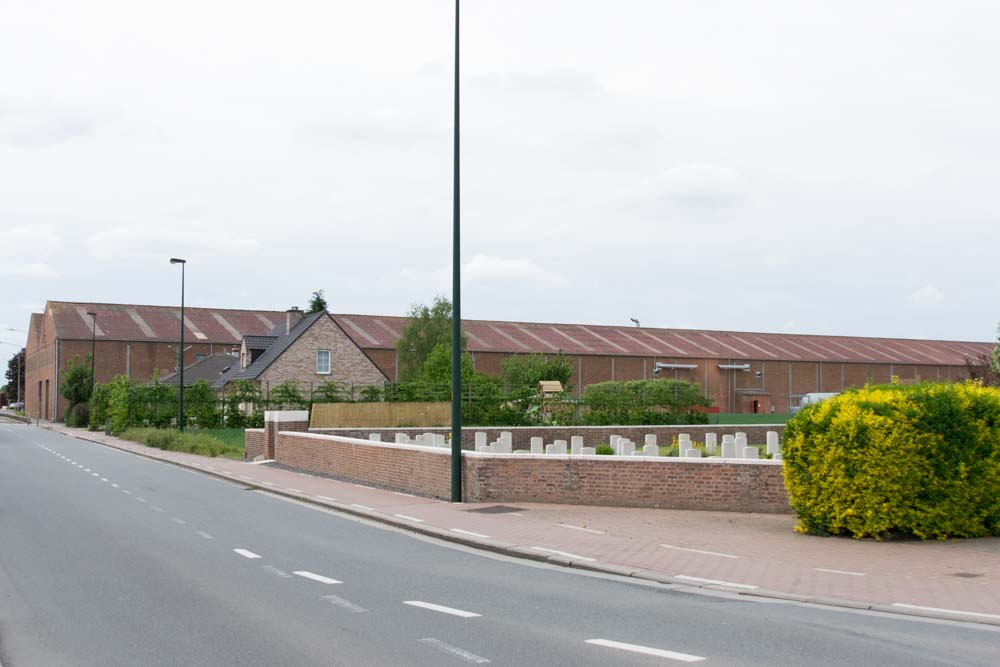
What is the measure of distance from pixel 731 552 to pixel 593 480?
523 centimetres

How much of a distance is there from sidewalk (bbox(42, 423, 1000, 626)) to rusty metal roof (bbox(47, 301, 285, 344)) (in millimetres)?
64462

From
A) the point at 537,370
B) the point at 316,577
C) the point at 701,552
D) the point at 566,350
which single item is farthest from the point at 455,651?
the point at 566,350

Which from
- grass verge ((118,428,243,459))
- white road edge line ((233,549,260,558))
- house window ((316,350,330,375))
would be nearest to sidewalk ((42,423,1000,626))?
white road edge line ((233,549,260,558))

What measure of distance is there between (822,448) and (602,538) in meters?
3.21

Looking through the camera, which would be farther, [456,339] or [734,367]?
[734,367]

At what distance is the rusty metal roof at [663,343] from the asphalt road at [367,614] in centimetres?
6323

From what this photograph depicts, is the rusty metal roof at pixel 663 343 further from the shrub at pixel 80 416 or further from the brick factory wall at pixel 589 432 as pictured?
the brick factory wall at pixel 589 432

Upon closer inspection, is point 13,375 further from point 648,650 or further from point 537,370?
point 648,650

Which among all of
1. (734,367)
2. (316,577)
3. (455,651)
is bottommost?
(316,577)

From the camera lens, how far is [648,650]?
6.98m

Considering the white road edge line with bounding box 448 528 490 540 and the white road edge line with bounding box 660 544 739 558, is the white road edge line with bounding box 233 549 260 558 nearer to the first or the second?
the white road edge line with bounding box 448 528 490 540

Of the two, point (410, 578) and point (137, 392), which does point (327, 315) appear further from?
point (410, 578)

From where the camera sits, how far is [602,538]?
42.5 ft

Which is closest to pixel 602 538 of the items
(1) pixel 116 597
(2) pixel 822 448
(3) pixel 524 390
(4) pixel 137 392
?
(2) pixel 822 448
